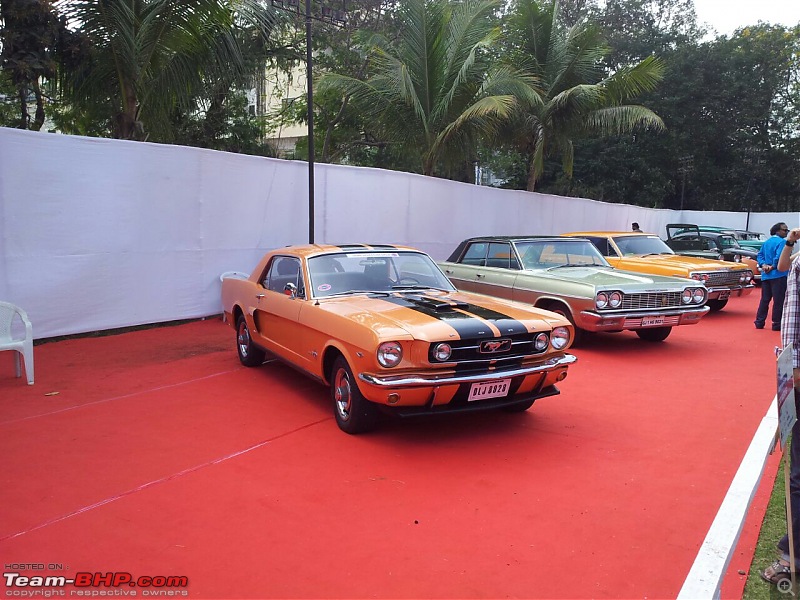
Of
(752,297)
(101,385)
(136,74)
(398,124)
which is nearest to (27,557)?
(101,385)

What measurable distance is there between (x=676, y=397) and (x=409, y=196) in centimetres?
812

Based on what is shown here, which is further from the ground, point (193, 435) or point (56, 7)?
point (56, 7)

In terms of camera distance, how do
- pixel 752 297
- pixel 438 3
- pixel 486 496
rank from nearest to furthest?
pixel 486 496
pixel 438 3
pixel 752 297

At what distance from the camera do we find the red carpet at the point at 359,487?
314 centimetres

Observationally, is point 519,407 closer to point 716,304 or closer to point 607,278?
point 607,278

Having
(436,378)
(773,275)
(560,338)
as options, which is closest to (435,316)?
(436,378)

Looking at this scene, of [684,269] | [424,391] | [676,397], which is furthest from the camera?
[684,269]

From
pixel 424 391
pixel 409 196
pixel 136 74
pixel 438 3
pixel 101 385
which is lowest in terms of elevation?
pixel 101 385

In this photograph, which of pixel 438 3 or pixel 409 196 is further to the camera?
pixel 438 3

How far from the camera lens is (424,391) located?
4.55 meters

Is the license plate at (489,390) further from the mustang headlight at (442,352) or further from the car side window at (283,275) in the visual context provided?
the car side window at (283,275)

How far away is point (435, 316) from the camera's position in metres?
5.00

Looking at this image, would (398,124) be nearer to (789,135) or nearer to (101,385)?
(101,385)

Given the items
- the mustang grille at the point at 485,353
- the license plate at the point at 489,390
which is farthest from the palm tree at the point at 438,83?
the license plate at the point at 489,390
